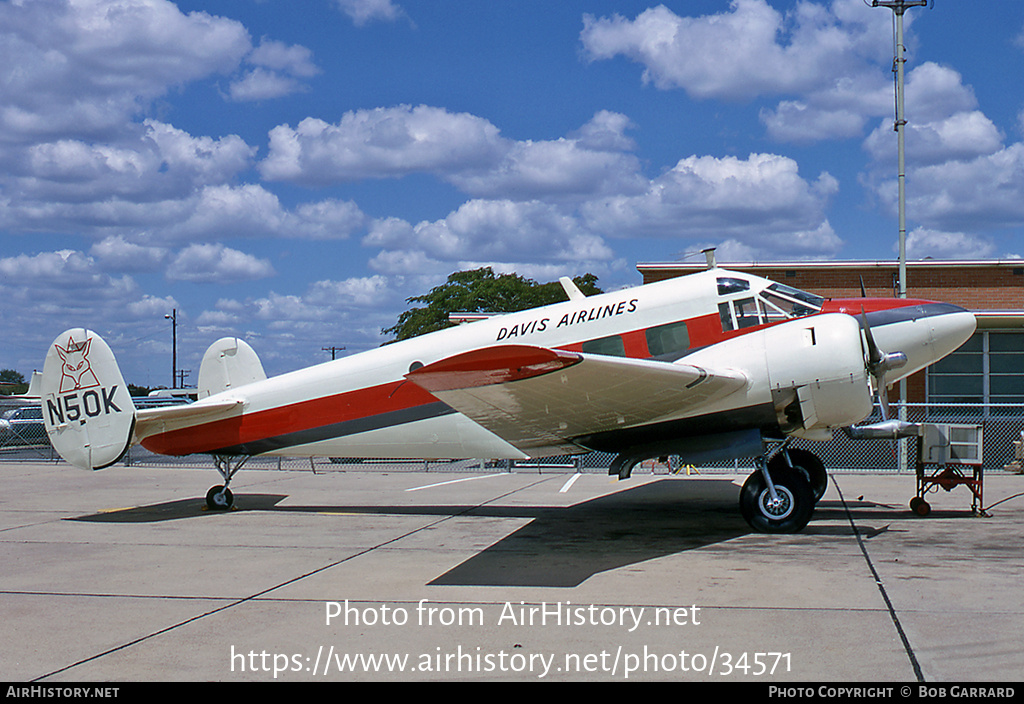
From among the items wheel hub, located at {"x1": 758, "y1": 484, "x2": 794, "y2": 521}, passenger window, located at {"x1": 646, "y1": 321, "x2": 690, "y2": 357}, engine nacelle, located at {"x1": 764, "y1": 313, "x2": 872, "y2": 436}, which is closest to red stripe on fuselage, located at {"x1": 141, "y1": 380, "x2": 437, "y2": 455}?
passenger window, located at {"x1": 646, "y1": 321, "x2": 690, "y2": 357}

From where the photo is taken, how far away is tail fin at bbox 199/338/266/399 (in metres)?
14.7

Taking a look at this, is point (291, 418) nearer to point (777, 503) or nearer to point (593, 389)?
point (593, 389)

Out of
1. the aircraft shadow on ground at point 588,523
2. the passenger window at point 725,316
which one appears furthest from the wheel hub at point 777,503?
the passenger window at point 725,316

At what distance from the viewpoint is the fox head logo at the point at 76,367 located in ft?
43.2

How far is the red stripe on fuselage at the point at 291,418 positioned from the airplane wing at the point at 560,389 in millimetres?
2096

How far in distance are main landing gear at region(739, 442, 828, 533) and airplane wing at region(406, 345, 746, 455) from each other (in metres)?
1.23

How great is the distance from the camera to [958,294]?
110ft

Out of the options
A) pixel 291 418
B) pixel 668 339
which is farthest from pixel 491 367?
pixel 291 418

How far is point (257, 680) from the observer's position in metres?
5.20

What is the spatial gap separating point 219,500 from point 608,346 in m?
7.44

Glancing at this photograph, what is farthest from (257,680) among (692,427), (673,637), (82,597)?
(692,427)

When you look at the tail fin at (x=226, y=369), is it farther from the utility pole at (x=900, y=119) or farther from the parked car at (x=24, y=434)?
the parked car at (x=24, y=434)

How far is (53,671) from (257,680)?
56.1 inches

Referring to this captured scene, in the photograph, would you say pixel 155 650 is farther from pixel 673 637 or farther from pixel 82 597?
pixel 673 637
